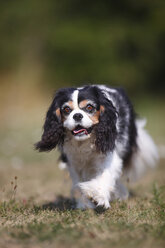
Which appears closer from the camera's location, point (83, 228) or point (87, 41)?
point (83, 228)

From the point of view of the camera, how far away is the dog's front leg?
471 centimetres

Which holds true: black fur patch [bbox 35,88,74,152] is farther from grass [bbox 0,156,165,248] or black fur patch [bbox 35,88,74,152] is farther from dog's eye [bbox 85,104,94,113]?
grass [bbox 0,156,165,248]

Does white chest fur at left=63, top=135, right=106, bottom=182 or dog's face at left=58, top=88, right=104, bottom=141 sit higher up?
dog's face at left=58, top=88, right=104, bottom=141

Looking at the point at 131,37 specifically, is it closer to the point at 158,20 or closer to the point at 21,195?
the point at 158,20

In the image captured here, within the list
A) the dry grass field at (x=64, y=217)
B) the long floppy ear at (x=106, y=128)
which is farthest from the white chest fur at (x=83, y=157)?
the dry grass field at (x=64, y=217)

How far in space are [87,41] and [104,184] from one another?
20.9 meters

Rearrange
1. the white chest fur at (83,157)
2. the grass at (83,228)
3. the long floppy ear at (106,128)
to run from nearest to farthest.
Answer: the grass at (83,228)
the long floppy ear at (106,128)
the white chest fur at (83,157)

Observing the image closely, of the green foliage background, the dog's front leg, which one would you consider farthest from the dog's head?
the green foliage background

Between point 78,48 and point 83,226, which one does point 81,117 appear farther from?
point 78,48

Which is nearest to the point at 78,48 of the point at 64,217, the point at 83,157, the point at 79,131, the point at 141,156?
the point at 141,156

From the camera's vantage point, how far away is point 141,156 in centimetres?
651

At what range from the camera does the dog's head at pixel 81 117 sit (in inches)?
183

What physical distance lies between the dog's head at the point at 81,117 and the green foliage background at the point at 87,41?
20053mm

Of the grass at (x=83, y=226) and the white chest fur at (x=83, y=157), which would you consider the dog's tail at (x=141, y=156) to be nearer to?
the grass at (x=83, y=226)
